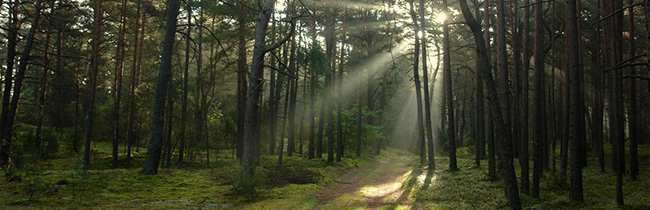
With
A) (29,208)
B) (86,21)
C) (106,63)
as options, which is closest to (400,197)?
(29,208)

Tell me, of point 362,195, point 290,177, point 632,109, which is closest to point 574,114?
point 362,195

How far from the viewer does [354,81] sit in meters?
34.7

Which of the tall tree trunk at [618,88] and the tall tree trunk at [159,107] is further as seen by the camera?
the tall tree trunk at [159,107]

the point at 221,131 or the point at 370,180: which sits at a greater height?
the point at 221,131

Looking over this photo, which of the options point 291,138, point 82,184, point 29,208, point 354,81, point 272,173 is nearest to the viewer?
A: point 29,208

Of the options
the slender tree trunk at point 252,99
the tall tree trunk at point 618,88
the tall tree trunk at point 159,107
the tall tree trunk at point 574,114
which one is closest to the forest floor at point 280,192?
the tall tree trunk at point 574,114

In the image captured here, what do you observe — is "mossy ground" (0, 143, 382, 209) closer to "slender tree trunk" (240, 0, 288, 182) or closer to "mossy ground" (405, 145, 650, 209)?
"slender tree trunk" (240, 0, 288, 182)

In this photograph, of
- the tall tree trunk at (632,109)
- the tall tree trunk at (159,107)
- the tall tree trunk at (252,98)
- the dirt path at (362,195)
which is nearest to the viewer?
the dirt path at (362,195)

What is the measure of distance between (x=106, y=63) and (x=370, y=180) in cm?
1779

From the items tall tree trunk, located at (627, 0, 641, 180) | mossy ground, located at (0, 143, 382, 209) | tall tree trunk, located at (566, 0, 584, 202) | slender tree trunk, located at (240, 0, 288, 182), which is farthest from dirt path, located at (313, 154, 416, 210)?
tall tree trunk, located at (627, 0, 641, 180)

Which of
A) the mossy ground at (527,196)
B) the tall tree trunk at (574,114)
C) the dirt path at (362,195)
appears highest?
the tall tree trunk at (574,114)

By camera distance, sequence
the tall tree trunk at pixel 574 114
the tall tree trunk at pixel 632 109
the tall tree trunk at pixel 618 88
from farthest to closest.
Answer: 1. the tall tree trunk at pixel 632 109
2. the tall tree trunk at pixel 618 88
3. the tall tree trunk at pixel 574 114

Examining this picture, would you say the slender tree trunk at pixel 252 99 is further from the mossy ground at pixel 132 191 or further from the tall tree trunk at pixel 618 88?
the tall tree trunk at pixel 618 88

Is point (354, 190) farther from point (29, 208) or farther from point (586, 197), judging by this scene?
point (29, 208)
